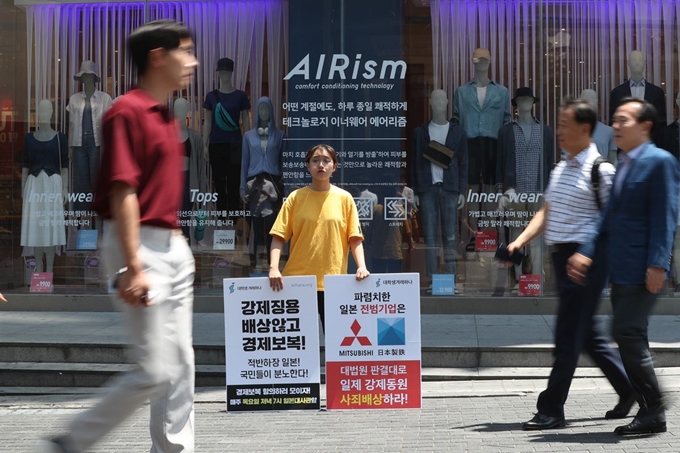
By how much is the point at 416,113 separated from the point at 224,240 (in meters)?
2.75

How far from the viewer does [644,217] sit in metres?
5.88

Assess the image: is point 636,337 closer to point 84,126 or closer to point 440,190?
point 440,190

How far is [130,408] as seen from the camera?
4023 mm

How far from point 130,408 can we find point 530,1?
8.98m

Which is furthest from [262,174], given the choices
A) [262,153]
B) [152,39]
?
[152,39]

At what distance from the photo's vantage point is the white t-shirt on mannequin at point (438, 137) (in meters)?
11.7

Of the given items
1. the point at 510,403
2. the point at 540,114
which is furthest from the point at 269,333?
the point at 540,114

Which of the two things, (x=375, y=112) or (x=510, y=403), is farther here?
(x=375, y=112)

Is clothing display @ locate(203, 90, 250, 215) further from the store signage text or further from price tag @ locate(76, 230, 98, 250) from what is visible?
price tag @ locate(76, 230, 98, 250)

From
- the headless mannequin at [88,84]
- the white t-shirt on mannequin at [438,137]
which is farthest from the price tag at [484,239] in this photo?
the headless mannequin at [88,84]

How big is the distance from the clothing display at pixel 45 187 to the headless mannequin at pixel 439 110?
437 centimetres

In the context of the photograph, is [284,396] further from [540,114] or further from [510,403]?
[540,114]

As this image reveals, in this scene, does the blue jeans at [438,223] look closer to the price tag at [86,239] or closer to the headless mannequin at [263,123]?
the headless mannequin at [263,123]

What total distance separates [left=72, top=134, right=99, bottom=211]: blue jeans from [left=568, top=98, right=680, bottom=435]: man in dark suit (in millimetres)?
7730
